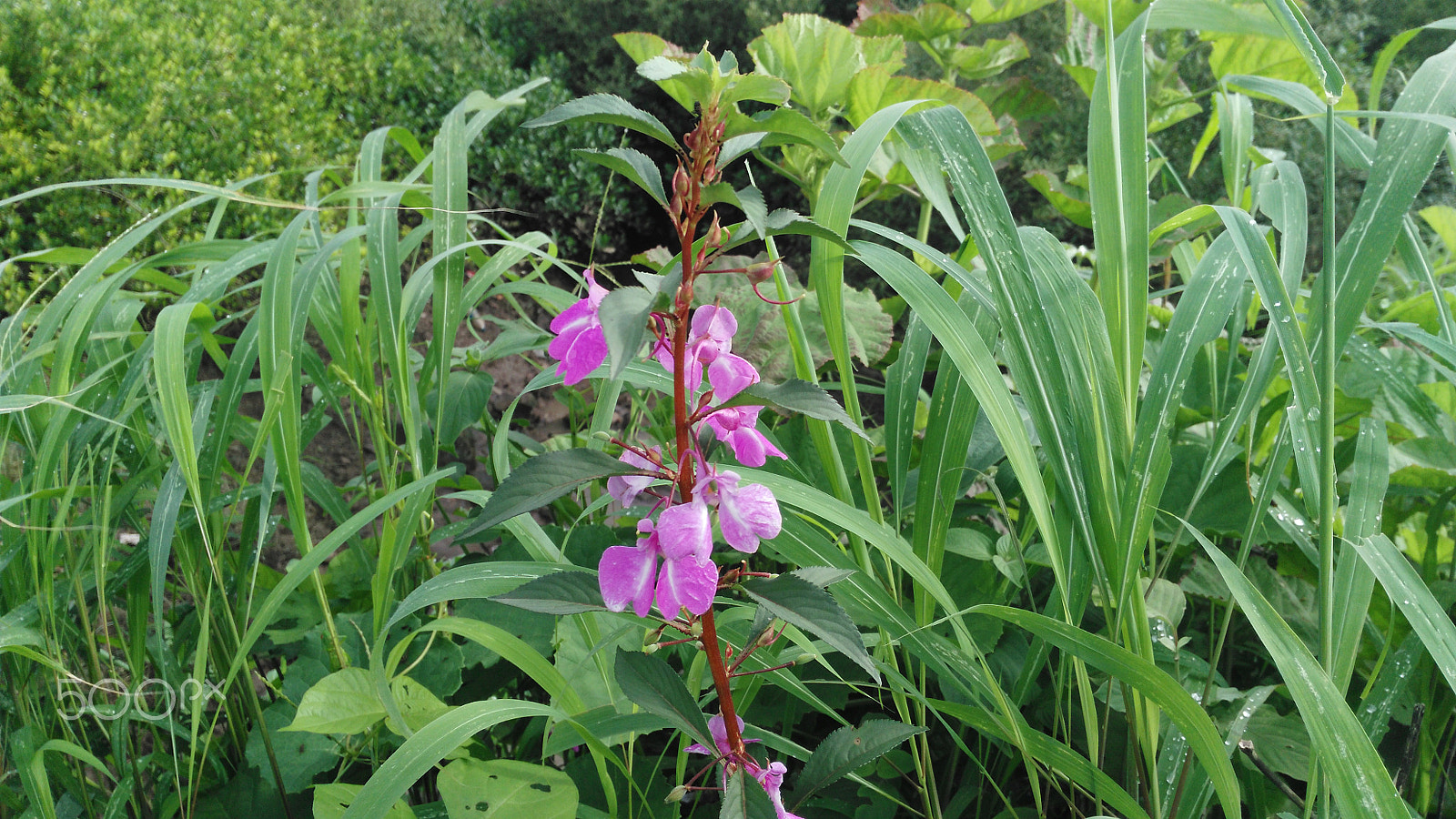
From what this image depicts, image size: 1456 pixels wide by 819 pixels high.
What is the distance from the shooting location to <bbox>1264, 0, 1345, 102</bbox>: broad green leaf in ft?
2.04

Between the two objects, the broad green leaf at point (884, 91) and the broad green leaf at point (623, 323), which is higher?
the broad green leaf at point (884, 91)

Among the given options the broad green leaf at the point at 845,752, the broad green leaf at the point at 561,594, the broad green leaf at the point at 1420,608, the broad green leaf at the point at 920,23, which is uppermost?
the broad green leaf at the point at 920,23

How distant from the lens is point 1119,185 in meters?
0.72

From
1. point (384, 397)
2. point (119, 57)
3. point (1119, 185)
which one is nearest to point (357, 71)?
point (119, 57)

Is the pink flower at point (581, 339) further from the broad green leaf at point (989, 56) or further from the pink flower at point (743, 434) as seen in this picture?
the broad green leaf at point (989, 56)

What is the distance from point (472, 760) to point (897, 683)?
1.22 ft

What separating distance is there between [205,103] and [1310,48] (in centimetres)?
314

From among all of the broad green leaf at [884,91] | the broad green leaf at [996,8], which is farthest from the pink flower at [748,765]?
the broad green leaf at [996,8]

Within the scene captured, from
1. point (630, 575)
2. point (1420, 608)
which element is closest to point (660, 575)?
point (630, 575)

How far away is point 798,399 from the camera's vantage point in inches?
20.6

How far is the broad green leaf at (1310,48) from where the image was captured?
0.62 meters

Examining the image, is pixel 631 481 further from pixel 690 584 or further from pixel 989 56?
pixel 989 56

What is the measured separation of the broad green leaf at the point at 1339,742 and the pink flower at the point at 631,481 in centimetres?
44

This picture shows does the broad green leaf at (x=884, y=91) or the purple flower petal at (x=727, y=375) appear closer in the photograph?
the purple flower petal at (x=727, y=375)
